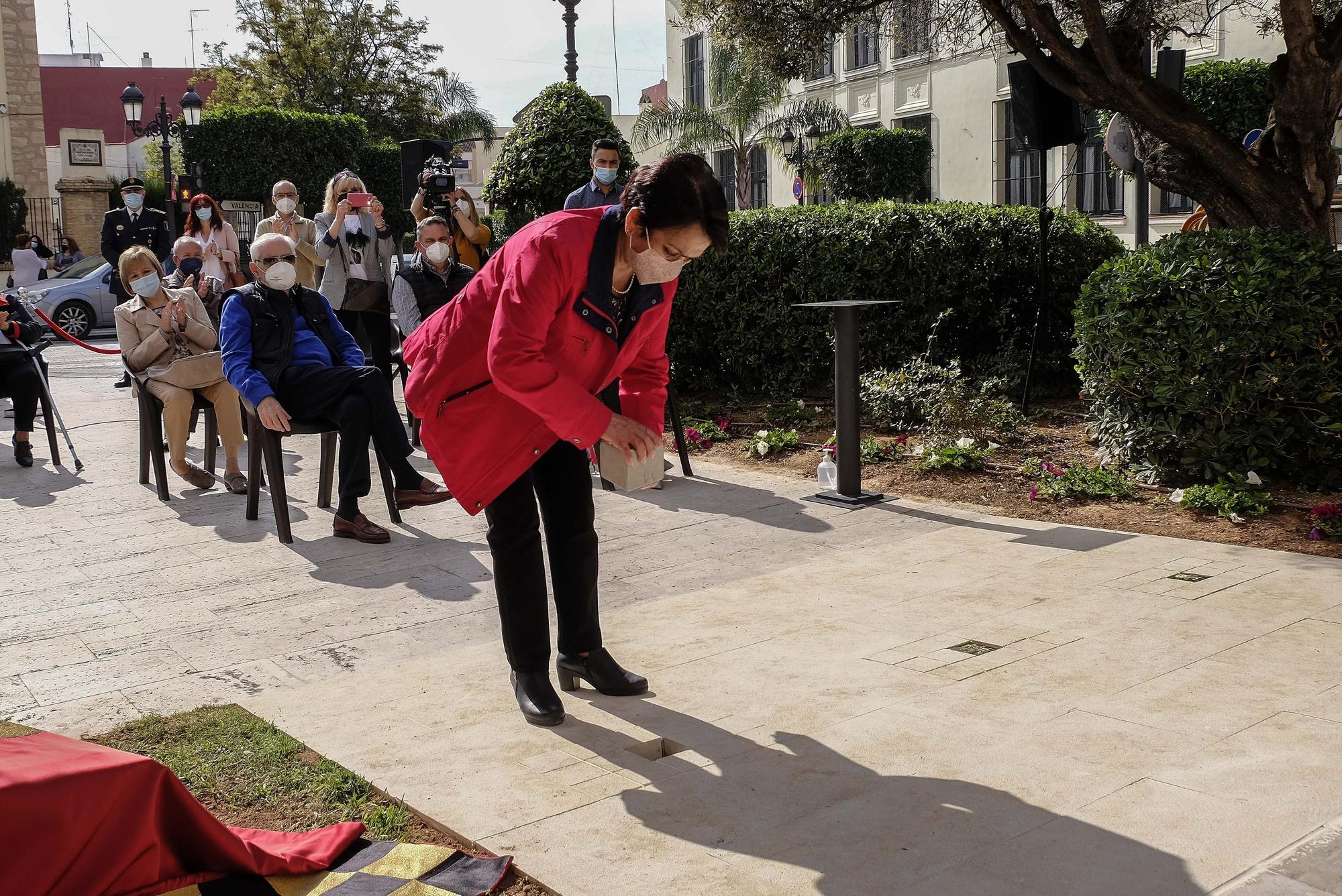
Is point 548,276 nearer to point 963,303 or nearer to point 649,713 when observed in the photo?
point 649,713

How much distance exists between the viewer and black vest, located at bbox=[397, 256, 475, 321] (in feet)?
27.7

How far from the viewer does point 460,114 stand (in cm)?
4588

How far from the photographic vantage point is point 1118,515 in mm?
6621

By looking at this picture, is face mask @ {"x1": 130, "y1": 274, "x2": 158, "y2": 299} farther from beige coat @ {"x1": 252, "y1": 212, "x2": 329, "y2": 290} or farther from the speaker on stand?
the speaker on stand

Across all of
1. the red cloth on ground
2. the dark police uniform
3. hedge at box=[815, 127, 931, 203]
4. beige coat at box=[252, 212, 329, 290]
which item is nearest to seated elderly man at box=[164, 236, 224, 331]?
beige coat at box=[252, 212, 329, 290]

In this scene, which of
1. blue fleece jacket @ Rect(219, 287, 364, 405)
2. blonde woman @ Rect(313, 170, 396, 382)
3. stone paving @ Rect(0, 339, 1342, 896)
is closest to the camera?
stone paving @ Rect(0, 339, 1342, 896)

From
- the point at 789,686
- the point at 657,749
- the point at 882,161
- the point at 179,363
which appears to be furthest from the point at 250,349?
the point at 882,161

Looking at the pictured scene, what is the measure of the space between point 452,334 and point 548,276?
440 millimetres

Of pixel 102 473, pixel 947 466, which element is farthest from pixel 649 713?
pixel 102 473

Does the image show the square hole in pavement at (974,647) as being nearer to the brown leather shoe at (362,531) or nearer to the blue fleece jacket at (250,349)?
the brown leather shoe at (362,531)

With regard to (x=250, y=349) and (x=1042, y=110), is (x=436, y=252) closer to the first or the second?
(x=250, y=349)

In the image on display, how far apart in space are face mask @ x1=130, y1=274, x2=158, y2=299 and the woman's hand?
5.47 meters

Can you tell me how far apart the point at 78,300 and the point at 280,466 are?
17344 millimetres

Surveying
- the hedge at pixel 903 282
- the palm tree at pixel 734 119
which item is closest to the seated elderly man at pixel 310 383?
the hedge at pixel 903 282
